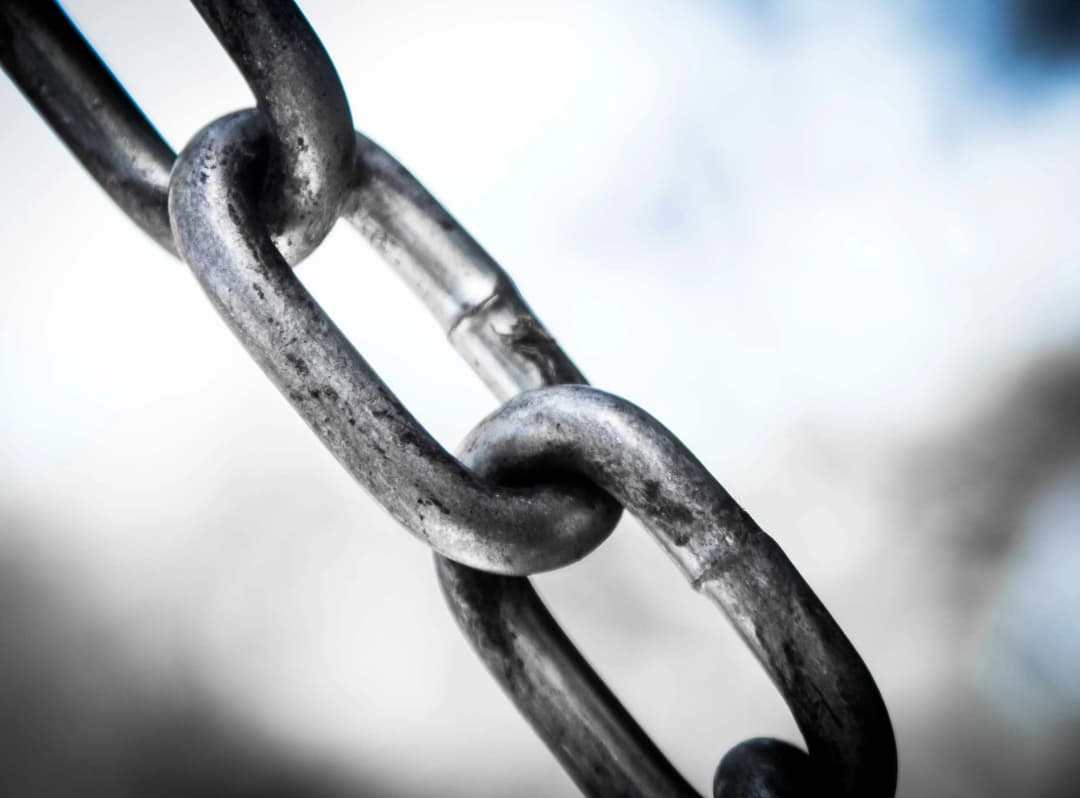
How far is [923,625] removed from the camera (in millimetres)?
628

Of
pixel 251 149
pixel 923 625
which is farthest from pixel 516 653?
pixel 923 625

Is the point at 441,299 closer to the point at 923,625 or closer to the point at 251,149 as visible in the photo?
the point at 251,149

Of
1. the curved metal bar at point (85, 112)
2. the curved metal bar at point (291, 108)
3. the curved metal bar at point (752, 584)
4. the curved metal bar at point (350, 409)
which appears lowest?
the curved metal bar at point (752, 584)

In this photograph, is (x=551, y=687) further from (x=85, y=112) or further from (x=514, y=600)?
(x=85, y=112)

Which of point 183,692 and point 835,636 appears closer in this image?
point 835,636

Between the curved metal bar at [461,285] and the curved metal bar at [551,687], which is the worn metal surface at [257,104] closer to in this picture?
the curved metal bar at [461,285]

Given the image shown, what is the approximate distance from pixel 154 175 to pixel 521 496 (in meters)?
0.19

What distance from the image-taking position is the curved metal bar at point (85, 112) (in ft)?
0.99

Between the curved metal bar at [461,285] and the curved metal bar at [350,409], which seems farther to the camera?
the curved metal bar at [461,285]

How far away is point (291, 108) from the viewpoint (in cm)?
28

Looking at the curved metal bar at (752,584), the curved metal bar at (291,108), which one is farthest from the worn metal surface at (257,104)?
the curved metal bar at (752,584)

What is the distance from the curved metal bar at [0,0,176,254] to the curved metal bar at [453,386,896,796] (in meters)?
0.18

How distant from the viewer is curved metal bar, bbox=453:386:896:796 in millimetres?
258

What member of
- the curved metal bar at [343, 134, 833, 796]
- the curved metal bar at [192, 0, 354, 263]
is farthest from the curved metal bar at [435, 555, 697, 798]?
the curved metal bar at [192, 0, 354, 263]
